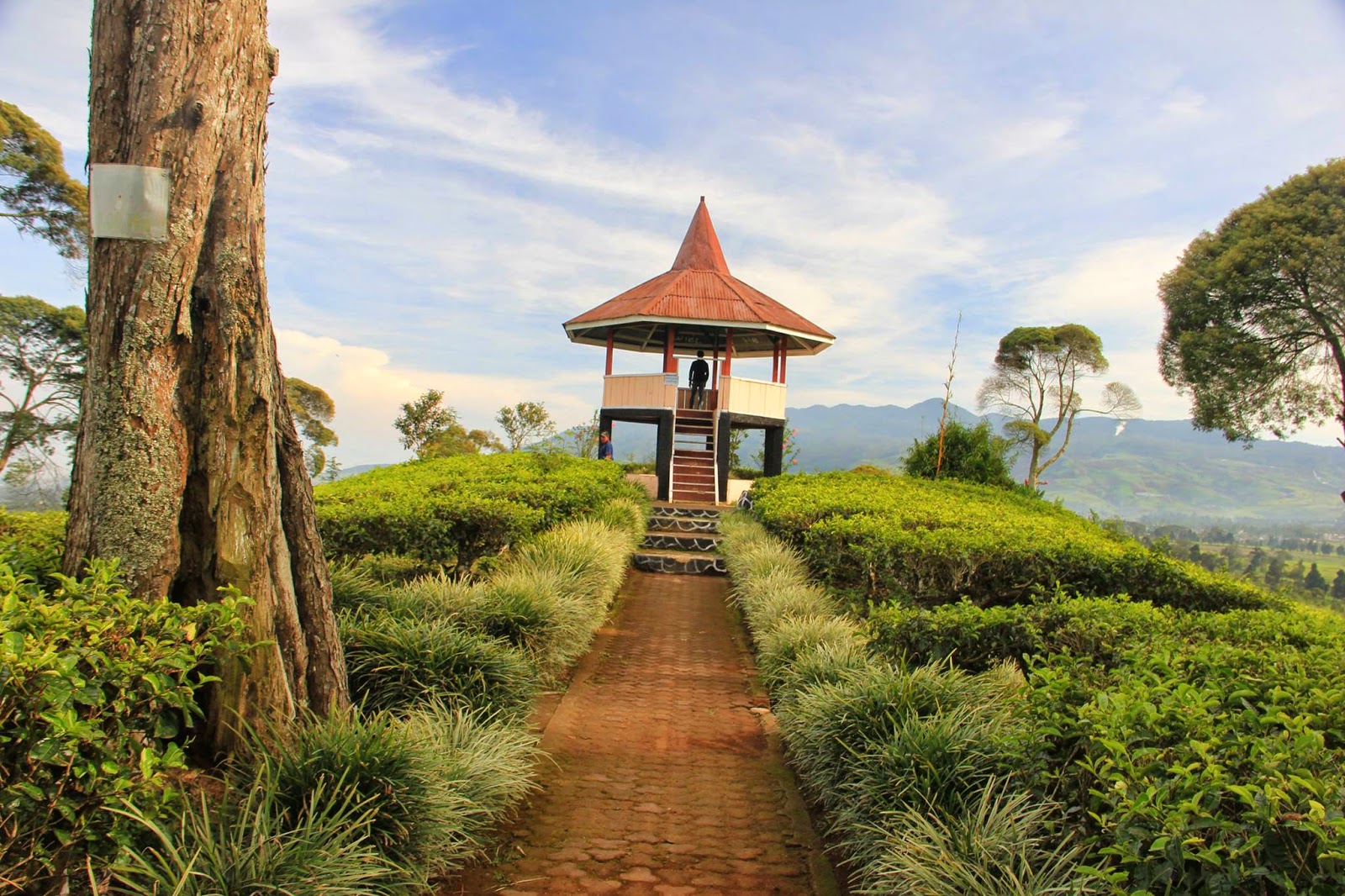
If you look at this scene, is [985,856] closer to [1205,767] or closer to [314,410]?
[1205,767]

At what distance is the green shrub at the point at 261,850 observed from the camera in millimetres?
2680

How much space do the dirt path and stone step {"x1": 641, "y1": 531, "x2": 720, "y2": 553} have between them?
6.69 m

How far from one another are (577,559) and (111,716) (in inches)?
252

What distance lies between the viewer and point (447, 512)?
8531mm

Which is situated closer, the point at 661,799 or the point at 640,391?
the point at 661,799

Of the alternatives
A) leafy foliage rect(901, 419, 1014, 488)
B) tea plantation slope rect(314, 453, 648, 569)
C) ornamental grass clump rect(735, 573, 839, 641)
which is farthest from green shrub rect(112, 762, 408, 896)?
leafy foliage rect(901, 419, 1014, 488)

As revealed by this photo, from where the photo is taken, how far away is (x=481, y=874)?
12.2 feet

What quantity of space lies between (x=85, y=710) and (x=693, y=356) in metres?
21.9

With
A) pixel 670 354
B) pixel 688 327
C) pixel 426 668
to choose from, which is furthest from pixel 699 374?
pixel 426 668

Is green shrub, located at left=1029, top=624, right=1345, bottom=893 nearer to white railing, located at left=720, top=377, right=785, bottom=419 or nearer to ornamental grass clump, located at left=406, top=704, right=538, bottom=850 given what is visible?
ornamental grass clump, located at left=406, top=704, right=538, bottom=850

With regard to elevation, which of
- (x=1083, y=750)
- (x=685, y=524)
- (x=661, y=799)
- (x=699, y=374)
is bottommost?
(x=661, y=799)

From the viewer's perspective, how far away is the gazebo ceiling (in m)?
20.2

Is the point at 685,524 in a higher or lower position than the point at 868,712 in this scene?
lower

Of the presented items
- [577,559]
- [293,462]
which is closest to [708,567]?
[577,559]
